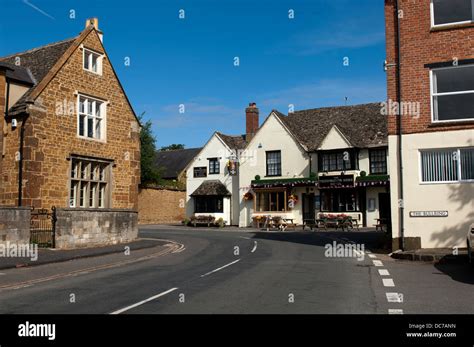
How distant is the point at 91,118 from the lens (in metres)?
24.7

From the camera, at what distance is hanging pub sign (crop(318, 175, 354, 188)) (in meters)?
37.8

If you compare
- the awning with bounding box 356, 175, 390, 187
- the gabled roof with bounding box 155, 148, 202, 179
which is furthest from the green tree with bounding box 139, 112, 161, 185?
the awning with bounding box 356, 175, 390, 187

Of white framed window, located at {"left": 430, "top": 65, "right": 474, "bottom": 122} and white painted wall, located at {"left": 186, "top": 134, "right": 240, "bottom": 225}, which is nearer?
white framed window, located at {"left": 430, "top": 65, "right": 474, "bottom": 122}

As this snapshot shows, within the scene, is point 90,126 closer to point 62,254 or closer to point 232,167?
point 62,254

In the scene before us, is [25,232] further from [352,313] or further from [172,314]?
[352,313]

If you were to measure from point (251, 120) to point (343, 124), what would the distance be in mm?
9445

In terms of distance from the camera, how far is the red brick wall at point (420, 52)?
17.1 meters

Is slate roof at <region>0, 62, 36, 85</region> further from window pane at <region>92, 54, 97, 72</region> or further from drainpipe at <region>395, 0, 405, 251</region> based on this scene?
drainpipe at <region>395, 0, 405, 251</region>

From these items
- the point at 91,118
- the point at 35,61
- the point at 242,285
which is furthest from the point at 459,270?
the point at 35,61

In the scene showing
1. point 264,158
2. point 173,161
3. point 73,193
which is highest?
point 173,161

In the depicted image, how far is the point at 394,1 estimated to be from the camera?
18.3 meters

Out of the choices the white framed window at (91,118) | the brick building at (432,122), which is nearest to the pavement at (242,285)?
the brick building at (432,122)

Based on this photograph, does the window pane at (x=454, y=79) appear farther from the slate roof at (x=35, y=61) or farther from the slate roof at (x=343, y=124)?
the slate roof at (x=343, y=124)

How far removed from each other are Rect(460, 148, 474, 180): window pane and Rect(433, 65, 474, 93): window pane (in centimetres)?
222
